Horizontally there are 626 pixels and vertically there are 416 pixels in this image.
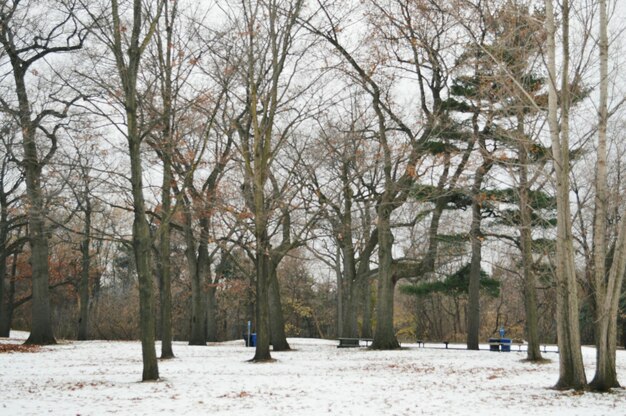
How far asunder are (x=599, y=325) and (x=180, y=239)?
93.6 feet

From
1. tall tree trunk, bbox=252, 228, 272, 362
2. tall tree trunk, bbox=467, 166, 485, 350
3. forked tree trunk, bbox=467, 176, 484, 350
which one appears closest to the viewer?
tall tree trunk, bbox=252, 228, 272, 362

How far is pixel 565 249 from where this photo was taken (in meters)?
10.9

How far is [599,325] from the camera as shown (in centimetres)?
1083

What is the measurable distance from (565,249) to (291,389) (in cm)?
526

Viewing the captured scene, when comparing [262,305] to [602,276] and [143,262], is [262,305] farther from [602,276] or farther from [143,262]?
[602,276]

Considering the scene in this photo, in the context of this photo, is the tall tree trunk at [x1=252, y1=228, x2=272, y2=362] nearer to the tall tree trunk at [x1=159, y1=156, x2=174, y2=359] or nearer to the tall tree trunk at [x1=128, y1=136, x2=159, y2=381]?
the tall tree trunk at [x1=159, y1=156, x2=174, y2=359]

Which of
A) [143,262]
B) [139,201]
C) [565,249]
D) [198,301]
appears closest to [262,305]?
[143,262]

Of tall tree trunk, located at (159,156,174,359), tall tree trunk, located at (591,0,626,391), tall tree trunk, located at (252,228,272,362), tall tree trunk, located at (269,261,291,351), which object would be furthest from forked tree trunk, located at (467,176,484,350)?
tall tree trunk, located at (591,0,626,391)

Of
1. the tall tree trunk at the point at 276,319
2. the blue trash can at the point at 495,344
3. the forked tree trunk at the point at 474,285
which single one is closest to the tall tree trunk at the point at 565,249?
the forked tree trunk at the point at 474,285

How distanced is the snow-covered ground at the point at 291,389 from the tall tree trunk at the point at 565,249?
58 centimetres

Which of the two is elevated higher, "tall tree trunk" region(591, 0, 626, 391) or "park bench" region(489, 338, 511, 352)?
"tall tree trunk" region(591, 0, 626, 391)

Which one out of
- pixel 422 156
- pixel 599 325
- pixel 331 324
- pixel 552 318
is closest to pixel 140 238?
pixel 599 325

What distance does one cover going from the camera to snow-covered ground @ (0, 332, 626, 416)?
8539mm

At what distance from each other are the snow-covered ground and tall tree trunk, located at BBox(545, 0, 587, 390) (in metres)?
0.58
